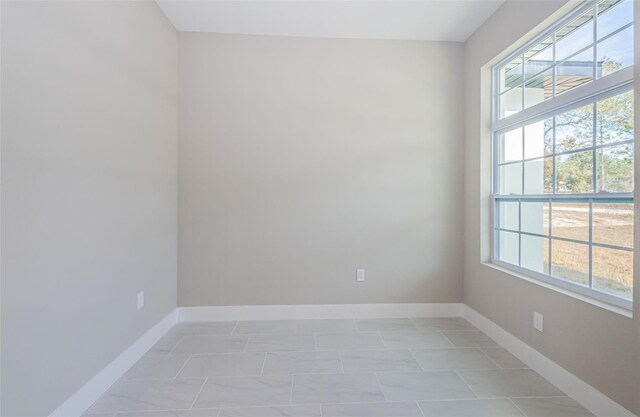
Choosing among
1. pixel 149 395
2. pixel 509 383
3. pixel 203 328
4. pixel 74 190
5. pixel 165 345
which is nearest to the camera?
pixel 74 190

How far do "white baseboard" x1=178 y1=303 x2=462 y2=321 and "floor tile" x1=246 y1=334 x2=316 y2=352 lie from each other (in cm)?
36

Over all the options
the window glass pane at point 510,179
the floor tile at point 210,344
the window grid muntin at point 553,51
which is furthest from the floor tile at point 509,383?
the window grid muntin at point 553,51

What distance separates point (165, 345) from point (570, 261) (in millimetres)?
2993

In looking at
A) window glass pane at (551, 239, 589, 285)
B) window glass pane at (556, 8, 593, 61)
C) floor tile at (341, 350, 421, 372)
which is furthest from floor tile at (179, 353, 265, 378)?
window glass pane at (556, 8, 593, 61)

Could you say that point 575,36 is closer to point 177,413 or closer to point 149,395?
point 177,413

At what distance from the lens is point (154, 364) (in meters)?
2.13

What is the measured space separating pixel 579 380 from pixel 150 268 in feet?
9.80

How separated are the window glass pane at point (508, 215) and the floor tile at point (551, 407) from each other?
1.21 m

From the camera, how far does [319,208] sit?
295cm

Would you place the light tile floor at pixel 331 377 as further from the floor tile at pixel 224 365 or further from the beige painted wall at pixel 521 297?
the beige painted wall at pixel 521 297

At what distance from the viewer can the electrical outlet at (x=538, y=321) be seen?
1998 millimetres

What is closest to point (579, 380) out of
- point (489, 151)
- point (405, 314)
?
point (405, 314)

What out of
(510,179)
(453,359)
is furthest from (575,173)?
(453,359)

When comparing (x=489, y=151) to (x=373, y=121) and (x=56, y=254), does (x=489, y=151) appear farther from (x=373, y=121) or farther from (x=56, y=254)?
(x=56, y=254)
